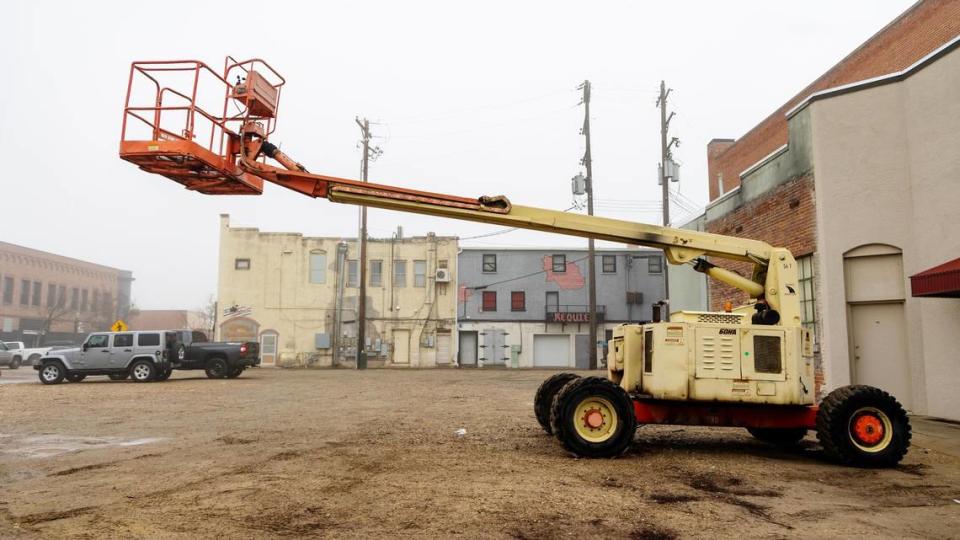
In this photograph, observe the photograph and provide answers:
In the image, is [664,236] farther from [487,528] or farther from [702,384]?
[487,528]

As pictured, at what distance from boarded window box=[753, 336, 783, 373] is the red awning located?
4143 millimetres

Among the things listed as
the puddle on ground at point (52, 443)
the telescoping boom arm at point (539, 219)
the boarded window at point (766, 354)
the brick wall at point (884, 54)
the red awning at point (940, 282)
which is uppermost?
the brick wall at point (884, 54)

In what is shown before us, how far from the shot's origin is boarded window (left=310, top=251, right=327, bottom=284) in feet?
148

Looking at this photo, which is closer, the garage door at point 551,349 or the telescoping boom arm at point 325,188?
the telescoping boom arm at point 325,188

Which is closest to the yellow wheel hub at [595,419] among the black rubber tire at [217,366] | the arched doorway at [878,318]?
the arched doorway at [878,318]

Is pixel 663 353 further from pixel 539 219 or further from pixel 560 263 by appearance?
pixel 560 263

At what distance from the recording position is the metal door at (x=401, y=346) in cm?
4466

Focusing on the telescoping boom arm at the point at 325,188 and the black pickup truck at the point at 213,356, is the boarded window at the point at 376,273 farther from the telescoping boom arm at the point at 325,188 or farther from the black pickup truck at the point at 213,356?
the telescoping boom arm at the point at 325,188

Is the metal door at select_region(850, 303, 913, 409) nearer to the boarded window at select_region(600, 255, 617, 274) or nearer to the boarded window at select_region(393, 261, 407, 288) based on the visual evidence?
the boarded window at select_region(600, 255, 617, 274)

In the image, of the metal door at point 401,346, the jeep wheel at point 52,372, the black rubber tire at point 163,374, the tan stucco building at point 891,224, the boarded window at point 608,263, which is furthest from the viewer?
the boarded window at point 608,263

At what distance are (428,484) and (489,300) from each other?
127 feet

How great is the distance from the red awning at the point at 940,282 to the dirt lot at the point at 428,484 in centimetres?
303

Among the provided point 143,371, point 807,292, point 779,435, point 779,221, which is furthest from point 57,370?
point 807,292

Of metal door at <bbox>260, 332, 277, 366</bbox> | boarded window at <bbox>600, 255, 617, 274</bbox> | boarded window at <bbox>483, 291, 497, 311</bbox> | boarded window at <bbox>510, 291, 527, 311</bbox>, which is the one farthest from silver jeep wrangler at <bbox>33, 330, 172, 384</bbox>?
boarded window at <bbox>600, 255, 617, 274</bbox>
